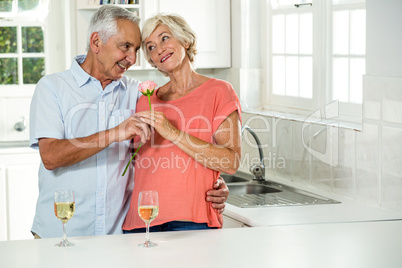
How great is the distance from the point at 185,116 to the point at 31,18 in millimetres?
2820

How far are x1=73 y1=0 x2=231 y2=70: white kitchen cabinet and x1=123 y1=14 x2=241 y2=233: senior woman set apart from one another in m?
1.96

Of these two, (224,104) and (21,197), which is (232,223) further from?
(21,197)

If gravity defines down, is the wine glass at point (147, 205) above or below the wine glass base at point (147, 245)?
above

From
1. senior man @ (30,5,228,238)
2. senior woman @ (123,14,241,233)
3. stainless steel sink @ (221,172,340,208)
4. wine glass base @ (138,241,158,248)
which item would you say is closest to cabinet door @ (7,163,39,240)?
stainless steel sink @ (221,172,340,208)

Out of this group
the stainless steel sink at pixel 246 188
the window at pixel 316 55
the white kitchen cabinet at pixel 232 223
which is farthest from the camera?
the stainless steel sink at pixel 246 188

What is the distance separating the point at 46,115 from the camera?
7.81ft

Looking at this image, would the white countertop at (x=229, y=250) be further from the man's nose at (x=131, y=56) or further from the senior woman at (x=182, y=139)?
the man's nose at (x=131, y=56)

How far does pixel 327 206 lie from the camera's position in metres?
3.16

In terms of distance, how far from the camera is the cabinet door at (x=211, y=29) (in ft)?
14.9

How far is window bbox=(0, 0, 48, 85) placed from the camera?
15.8ft

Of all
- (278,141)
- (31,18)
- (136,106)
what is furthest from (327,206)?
(31,18)

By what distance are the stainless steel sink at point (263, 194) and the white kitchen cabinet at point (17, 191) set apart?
1409mm

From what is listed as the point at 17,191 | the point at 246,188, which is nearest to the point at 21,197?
the point at 17,191

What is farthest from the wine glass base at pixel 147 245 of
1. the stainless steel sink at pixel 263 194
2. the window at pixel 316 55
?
the window at pixel 316 55
